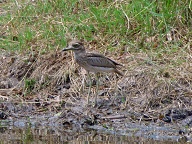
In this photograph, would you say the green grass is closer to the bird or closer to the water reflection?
the bird

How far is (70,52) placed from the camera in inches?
399

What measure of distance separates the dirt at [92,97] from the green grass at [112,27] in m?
0.37

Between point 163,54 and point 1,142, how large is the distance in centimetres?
305

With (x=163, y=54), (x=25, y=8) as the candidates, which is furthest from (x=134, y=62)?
(x=25, y=8)

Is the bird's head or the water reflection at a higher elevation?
the bird's head

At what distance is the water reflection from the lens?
7995 mm

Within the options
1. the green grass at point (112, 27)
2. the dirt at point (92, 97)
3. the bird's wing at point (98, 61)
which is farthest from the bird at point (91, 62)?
the green grass at point (112, 27)

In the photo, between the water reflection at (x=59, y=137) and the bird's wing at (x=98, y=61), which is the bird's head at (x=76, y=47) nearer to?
the bird's wing at (x=98, y=61)

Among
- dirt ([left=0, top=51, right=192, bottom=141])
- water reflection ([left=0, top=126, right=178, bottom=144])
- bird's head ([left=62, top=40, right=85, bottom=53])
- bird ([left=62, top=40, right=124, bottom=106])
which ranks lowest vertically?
water reflection ([left=0, top=126, right=178, bottom=144])

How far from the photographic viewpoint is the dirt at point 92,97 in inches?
341

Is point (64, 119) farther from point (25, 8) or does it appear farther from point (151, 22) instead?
point (25, 8)

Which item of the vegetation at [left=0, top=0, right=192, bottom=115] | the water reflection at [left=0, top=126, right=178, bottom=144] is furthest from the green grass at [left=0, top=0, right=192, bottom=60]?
the water reflection at [left=0, top=126, right=178, bottom=144]

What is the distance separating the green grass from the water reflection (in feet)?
6.59

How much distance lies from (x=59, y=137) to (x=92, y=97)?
122 centimetres
